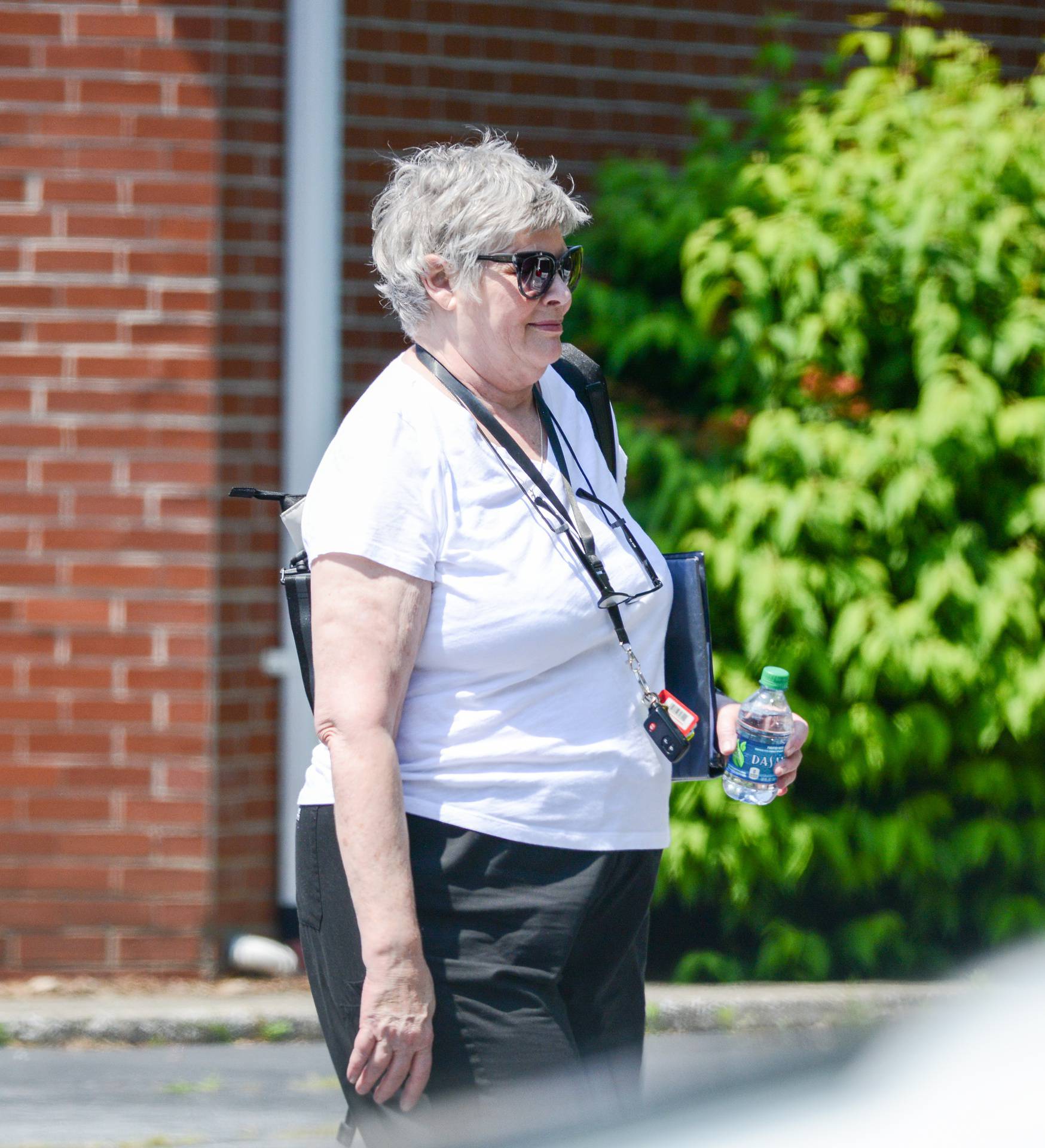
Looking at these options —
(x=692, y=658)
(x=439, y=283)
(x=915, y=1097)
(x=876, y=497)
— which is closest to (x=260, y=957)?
(x=876, y=497)

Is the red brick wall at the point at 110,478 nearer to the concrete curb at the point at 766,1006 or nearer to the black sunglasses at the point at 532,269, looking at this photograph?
the concrete curb at the point at 766,1006

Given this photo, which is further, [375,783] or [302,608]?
[302,608]

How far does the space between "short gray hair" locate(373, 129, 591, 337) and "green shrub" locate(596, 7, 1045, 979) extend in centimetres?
228

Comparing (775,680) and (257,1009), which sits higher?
(775,680)

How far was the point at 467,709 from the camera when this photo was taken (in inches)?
94.0

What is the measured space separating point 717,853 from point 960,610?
40.0 inches

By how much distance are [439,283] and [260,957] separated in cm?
329

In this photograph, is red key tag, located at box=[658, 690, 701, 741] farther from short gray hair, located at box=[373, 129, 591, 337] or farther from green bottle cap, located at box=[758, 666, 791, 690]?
short gray hair, located at box=[373, 129, 591, 337]

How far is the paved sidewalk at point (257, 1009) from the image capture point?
4.82m

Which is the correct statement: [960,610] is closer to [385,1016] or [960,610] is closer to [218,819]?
[218,819]

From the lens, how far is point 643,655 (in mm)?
2539

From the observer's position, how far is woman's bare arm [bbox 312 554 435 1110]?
2.28 m

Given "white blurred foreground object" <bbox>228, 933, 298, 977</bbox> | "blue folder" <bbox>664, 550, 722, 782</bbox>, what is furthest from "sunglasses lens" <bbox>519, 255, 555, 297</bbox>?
"white blurred foreground object" <bbox>228, 933, 298, 977</bbox>

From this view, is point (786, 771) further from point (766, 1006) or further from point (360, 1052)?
point (766, 1006)
